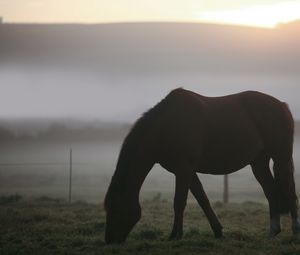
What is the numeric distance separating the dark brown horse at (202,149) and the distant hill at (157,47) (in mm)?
22948

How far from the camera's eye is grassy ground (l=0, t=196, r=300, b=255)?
663 centimetres

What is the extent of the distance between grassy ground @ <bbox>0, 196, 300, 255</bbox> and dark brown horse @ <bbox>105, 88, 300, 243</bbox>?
1.25 feet

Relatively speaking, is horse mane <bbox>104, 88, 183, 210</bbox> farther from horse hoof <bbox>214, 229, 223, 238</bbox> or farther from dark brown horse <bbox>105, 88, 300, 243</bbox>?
horse hoof <bbox>214, 229, 223, 238</bbox>

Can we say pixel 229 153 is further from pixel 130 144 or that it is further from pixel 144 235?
pixel 144 235

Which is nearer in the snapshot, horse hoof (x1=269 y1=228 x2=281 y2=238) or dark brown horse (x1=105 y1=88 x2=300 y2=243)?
dark brown horse (x1=105 y1=88 x2=300 y2=243)

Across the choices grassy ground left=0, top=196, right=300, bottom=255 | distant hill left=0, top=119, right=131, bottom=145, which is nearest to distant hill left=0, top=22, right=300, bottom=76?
distant hill left=0, top=119, right=131, bottom=145

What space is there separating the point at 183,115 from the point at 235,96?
4.08 feet

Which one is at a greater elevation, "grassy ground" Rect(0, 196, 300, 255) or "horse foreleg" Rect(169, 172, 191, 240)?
"horse foreleg" Rect(169, 172, 191, 240)

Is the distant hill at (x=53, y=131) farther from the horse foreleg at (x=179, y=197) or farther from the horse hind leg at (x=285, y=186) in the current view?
the horse foreleg at (x=179, y=197)

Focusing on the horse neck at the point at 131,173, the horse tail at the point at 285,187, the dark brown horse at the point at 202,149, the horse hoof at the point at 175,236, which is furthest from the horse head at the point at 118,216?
the horse tail at the point at 285,187

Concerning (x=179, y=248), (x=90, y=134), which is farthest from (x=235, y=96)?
(x=90, y=134)

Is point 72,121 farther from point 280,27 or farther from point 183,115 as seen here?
point 183,115

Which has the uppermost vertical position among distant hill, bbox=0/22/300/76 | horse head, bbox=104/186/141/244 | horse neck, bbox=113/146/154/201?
distant hill, bbox=0/22/300/76

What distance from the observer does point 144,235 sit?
25.4 feet
